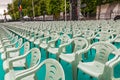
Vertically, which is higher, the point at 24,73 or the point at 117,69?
the point at 24,73

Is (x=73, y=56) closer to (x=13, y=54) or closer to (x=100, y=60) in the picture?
(x=100, y=60)

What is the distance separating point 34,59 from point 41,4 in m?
51.1

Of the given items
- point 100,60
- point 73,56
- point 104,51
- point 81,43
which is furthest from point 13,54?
point 104,51

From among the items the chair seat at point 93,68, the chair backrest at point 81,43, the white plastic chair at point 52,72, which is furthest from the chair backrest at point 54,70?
the chair backrest at point 81,43

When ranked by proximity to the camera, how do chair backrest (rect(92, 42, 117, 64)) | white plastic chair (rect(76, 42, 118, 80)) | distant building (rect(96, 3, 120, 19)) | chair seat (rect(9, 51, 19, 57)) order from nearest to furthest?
white plastic chair (rect(76, 42, 118, 80)) → chair backrest (rect(92, 42, 117, 64)) → chair seat (rect(9, 51, 19, 57)) → distant building (rect(96, 3, 120, 19))

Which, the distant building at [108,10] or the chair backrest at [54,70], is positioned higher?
the distant building at [108,10]

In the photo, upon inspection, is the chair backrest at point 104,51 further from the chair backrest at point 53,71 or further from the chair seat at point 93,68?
the chair backrest at point 53,71

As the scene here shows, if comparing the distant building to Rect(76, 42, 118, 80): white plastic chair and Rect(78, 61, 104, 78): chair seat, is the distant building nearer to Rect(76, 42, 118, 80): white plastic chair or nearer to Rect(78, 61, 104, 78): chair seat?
Rect(76, 42, 118, 80): white plastic chair

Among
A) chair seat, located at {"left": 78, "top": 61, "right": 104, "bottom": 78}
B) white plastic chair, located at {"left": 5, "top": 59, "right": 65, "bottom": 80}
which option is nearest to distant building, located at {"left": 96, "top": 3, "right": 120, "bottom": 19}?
chair seat, located at {"left": 78, "top": 61, "right": 104, "bottom": 78}

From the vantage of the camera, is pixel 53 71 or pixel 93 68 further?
pixel 93 68

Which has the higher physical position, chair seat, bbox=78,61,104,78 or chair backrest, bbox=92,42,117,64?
chair backrest, bbox=92,42,117,64

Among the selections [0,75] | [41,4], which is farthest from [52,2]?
[0,75]

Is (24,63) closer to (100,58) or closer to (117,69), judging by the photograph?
(100,58)

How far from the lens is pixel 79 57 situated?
4727 millimetres
